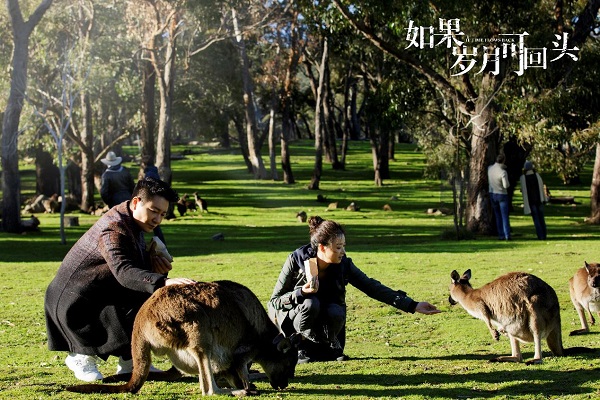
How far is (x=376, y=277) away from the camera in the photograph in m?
15.0

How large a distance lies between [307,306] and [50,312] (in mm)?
2013

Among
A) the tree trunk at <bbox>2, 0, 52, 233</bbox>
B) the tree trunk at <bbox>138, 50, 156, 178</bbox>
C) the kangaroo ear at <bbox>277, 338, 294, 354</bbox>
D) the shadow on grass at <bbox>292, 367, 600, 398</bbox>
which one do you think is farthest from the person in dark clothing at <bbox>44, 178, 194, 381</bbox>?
the tree trunk at <bbox>138, 50, 156, 178</bbox>

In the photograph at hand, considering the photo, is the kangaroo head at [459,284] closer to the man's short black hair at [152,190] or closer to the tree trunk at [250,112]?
the man's short black hair at [152,190]

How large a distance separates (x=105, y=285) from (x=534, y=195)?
16.2 m

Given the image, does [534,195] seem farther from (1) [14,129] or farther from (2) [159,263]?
(2) [159,263]

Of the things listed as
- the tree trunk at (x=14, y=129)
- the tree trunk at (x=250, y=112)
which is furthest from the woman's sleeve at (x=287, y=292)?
the tree trunk at (x=250, y=112)

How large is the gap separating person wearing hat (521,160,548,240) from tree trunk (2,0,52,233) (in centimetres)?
1387

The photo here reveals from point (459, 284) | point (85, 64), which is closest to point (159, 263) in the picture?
point (459, 284)

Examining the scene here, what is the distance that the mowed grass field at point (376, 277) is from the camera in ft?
22.6

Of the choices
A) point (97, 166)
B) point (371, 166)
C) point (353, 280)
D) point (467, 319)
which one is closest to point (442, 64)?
point (97, 166)

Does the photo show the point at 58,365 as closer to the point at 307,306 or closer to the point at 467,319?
the point at 307,306

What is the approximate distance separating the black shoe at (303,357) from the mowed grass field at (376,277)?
0.31 meters

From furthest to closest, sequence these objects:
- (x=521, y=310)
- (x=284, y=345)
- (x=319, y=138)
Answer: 1. (x=319, y=138)
2. (x=521, y=310)
3. (x=284, y=345)

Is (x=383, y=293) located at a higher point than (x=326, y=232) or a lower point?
lower
